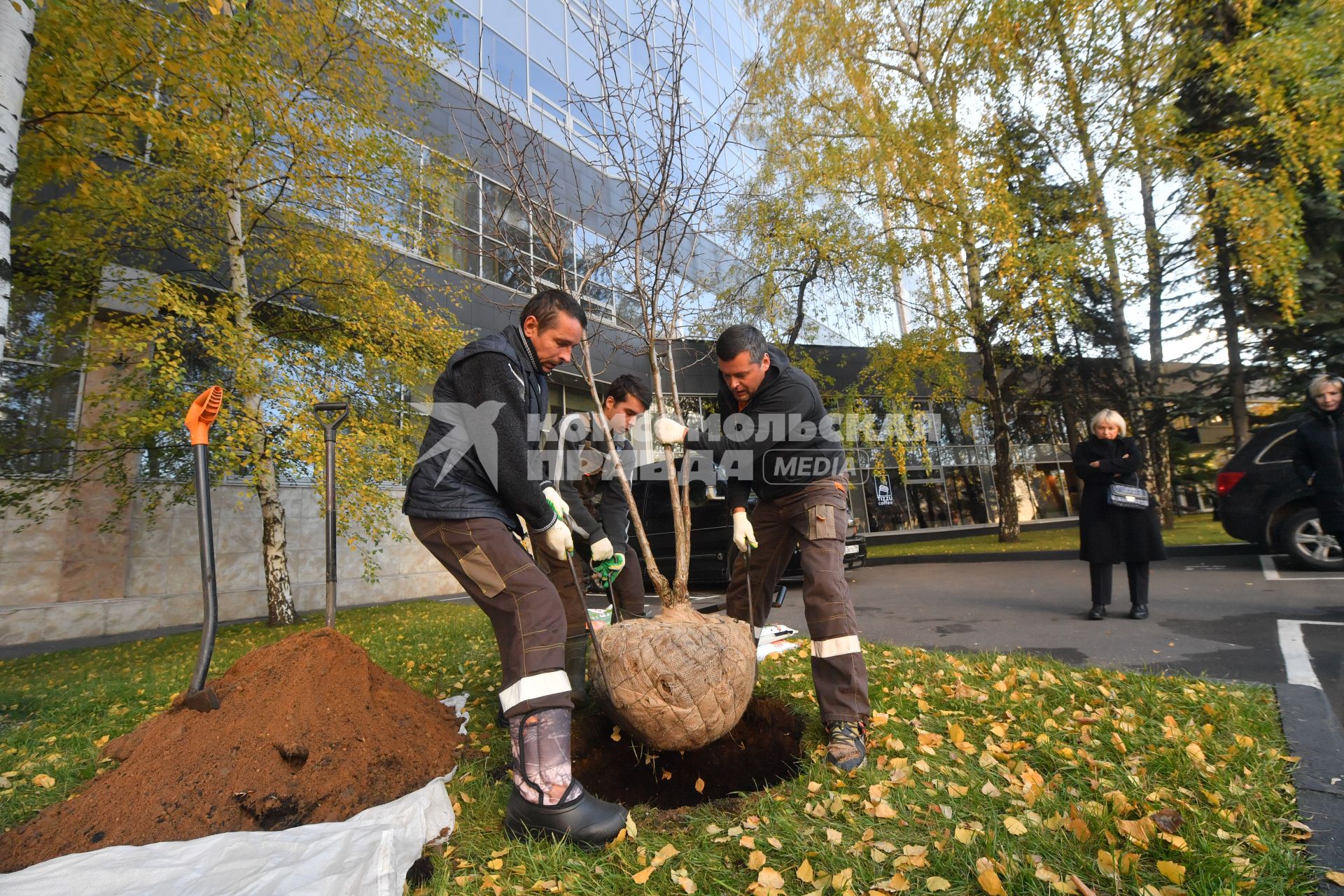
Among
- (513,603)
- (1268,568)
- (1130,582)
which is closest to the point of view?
(513,603)

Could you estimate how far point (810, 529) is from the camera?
9.62 ft

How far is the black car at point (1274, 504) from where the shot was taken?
703 cm

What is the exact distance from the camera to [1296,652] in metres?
Answer: 4.04

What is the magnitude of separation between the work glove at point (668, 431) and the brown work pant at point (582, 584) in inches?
36.9

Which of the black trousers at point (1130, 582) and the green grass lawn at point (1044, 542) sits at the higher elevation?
the black trousers at point (1130, 582)

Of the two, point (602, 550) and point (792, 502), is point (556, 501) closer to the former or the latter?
point (602, 550)

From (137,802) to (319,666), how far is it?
724 millimetres

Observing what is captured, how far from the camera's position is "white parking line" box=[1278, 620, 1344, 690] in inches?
138

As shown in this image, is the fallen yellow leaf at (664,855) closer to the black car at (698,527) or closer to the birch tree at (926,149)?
the black car at (698,527)

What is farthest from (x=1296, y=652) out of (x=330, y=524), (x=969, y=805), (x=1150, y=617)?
(x=330, y=524)

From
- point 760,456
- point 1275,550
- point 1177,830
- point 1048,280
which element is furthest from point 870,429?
point 1177,830

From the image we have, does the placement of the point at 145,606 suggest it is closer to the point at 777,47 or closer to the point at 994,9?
the point at 777,47

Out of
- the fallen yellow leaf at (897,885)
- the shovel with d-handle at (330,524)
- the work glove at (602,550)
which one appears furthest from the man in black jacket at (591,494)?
the fallen yellow leaf at (897,885)

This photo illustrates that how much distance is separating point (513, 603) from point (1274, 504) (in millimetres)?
9067
